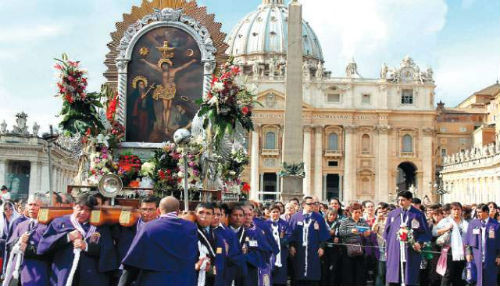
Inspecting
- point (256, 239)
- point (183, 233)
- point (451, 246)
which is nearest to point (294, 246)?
point (451, 246)

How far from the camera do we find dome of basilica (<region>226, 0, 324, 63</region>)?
4144 inches

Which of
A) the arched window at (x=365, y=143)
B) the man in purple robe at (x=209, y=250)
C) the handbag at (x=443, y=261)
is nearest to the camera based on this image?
the man in purple robe at (x=209, y=250)

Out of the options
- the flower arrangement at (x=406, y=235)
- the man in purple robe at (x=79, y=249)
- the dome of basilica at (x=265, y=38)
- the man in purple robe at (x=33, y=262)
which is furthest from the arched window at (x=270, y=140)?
the man in purple robe at (x=79, y=249)

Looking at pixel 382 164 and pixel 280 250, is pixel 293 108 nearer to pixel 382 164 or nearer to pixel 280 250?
pixel 280 250

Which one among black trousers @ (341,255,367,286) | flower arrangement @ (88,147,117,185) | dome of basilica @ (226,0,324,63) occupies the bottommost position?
black trousers @ (341,255,367,286)

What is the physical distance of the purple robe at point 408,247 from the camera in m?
11.0

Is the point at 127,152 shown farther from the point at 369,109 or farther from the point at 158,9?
the point at 369,109

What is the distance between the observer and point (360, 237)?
13.6 m

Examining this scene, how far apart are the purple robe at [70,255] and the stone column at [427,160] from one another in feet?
229

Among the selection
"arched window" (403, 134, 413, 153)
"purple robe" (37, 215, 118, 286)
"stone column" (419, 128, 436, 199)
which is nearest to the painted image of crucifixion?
"purple robe" (37, 215, 118, 286)

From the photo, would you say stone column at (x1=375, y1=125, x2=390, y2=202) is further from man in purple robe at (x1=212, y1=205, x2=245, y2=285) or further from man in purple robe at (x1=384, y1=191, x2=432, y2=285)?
man in purple robe at (x1=212, y1=205, x2=245, y2=285)

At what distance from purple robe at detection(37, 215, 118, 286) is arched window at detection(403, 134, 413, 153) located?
70.5m

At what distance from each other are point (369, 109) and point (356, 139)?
3.47 metres

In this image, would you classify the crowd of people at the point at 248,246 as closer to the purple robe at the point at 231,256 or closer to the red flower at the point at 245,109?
the purple robe at the point at 231,256
